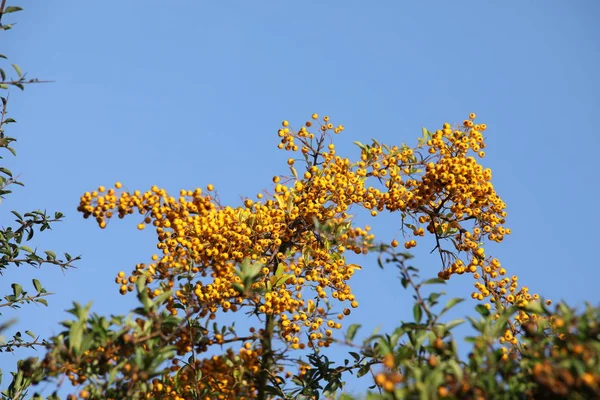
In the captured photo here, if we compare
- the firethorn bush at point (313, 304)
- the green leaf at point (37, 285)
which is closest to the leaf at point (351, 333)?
the firethorn bush at point (313, 304)

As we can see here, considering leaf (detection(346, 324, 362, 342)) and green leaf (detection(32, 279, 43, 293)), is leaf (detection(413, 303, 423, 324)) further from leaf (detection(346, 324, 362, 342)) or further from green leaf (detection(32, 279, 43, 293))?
green leaf (detection(32, 279, 43, 293))

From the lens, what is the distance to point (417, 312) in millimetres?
5480

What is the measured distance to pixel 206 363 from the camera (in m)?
6.75

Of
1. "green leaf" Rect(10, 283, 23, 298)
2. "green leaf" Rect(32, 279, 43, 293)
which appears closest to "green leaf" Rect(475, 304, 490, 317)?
"green leaf" Rect(32, 279, 43, 293)

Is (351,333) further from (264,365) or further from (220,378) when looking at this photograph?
(220,378)

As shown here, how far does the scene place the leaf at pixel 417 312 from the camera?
5457mm

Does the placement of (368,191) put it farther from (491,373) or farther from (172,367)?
(491,373)

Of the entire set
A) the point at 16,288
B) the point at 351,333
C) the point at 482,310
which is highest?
the point at 16,288

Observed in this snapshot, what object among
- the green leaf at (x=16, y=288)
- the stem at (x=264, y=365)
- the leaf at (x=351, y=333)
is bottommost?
the leaf at (x=351, y=333)

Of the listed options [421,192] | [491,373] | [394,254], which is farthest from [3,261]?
[491,373]

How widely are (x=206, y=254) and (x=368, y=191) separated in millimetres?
1843

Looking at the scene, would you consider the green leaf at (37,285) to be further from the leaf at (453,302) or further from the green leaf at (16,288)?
the leaf at (453,302)

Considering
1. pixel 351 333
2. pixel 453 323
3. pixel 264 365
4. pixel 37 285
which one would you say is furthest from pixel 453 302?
pixel 37 285

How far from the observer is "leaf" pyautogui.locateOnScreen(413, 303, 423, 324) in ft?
17.9
